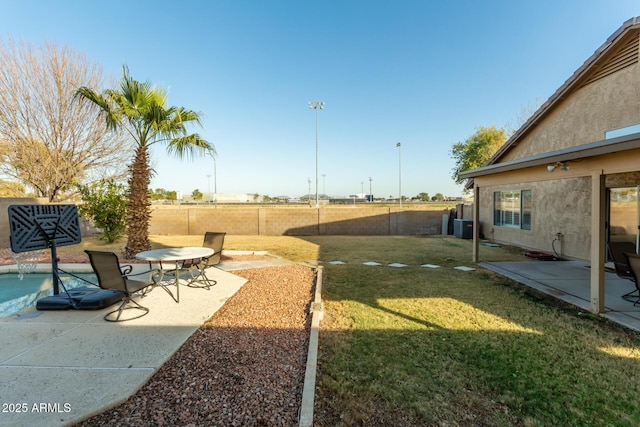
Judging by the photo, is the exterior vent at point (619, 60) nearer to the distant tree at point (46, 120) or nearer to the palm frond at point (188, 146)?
the palm frond at point (188, 146)

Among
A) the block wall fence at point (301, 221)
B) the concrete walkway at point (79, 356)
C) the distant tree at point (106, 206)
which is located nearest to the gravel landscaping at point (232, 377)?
the concrete walkway at point (79, 356)

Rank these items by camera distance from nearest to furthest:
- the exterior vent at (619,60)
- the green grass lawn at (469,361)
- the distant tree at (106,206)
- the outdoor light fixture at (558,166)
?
the green grass lawn at (469,361)
the outdoor light fixture at (558,166)
the exterior vent at (619,60)
the distant tree at (106,206)

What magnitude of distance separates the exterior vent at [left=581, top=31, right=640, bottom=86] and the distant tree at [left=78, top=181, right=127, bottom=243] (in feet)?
50.4

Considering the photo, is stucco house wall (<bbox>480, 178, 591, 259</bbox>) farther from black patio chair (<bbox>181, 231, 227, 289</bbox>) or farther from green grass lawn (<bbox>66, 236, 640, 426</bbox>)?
black patio chair (<bbox>181, 231, 227, 289</bbox>)

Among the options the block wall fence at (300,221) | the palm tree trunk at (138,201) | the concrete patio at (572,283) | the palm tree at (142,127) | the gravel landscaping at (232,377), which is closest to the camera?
the gravel landscaping at (232,377)

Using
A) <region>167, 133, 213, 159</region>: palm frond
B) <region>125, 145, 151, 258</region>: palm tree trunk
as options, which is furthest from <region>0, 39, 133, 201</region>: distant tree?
<region>167, 133, 213, 159</region>: palm frond

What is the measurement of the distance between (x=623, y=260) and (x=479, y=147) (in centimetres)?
2525

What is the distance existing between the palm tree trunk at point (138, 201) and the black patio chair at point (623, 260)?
443 inches

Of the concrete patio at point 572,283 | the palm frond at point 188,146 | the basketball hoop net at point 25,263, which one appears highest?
the palm frond at point 188,146

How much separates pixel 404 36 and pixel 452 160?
19.6 m

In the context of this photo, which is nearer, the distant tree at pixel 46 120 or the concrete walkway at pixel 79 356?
the concrete walkway at pixel 79 356

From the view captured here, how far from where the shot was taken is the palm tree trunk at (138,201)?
29.5 ft

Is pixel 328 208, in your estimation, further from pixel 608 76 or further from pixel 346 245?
pixel 608 76

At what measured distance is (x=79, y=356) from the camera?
3.18m
